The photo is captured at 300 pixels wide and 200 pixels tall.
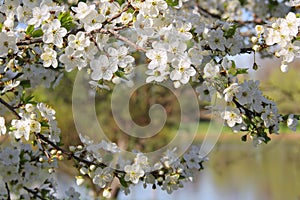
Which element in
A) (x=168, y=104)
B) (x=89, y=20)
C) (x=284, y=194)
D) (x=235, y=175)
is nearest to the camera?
(x=89, y=20)

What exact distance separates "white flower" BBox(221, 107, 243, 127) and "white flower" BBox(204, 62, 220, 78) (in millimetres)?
232

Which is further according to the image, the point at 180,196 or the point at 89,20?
the point at 180,196

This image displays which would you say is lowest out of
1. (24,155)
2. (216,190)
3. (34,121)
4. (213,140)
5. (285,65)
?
(216,190)

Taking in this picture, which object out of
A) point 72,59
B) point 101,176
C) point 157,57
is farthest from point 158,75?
point 101,176

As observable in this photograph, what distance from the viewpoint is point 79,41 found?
1.56 meters

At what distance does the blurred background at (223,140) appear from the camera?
207 inches

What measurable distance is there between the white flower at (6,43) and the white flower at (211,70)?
657mm

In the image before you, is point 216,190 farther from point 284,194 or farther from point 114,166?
point 114,166

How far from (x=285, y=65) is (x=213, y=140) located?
109 cm

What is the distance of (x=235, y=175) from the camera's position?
16594 mm

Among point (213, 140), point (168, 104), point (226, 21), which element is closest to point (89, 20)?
point (226, 21)

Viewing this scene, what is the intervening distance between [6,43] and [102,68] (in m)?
0.33

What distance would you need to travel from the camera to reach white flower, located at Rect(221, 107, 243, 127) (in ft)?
5.90

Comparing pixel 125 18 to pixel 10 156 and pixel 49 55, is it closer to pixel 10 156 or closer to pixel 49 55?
pixel 49 55
